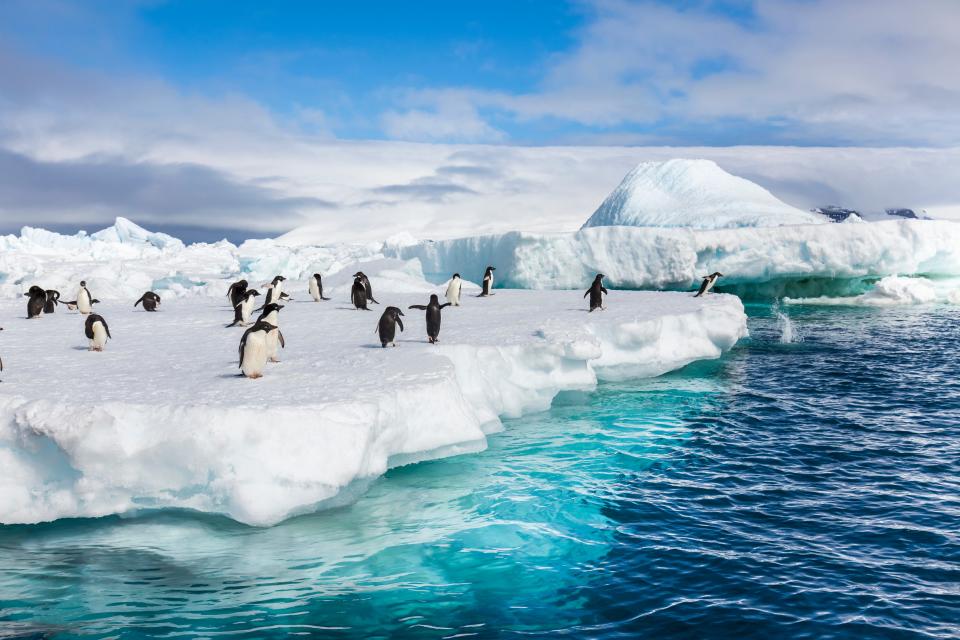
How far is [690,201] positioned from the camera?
44.2 metres

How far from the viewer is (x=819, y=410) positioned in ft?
42.7

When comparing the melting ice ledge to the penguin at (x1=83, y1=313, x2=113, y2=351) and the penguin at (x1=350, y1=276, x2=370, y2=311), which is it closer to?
the penguin at (x1=83, y1=313, x2=113, y2=351)

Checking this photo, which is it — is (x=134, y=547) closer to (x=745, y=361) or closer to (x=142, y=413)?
(x=142, y=413)

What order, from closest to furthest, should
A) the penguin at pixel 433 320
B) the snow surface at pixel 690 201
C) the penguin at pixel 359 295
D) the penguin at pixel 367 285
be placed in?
the penguin at pixel 433 320
the penguin at pixel 359 295
the penguin at pixel 367 285
the snow surface at pixel 690 201

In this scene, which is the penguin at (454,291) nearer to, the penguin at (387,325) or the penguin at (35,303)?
the penguin at (387,325)

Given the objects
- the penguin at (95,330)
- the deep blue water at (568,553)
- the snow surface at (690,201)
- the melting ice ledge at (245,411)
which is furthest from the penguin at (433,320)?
the snow surface at (690,201)

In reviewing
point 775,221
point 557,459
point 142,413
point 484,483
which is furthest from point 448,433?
point 775,221

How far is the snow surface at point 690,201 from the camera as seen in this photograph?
130 ft

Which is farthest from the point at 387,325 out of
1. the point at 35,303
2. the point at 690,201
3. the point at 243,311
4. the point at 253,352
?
the point at 690,201

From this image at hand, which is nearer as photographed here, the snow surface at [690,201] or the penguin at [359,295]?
the penguin at [359,295]

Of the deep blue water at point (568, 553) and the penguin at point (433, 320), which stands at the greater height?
the penguin at point (433, 320)

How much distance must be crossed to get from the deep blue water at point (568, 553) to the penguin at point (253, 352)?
84.1 inches

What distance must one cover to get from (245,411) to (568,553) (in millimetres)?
3481

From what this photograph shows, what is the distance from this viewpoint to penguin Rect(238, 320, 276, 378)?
29.8ft
